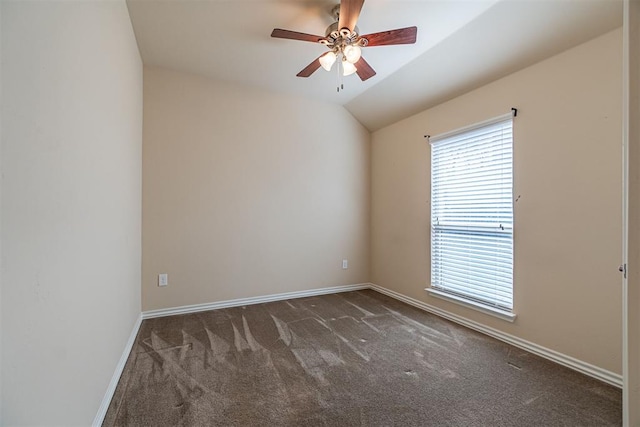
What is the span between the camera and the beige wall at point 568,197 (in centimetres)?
189

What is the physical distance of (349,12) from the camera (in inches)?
73.7

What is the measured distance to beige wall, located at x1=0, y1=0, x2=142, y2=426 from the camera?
79cm

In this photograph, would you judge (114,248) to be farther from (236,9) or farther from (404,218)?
(404,218)

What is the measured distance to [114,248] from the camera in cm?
184

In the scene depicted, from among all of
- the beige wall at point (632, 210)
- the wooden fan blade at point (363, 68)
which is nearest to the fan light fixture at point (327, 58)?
the wooden fan blade at point (363, 68)

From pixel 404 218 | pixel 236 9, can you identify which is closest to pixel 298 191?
pixel 404 218

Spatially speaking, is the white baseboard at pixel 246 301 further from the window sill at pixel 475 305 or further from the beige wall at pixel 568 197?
the beige wall at pixel 568 197

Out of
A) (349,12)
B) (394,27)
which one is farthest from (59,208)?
(394,27)

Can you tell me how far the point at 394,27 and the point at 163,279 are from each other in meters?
3.35

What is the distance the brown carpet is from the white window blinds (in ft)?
1.59

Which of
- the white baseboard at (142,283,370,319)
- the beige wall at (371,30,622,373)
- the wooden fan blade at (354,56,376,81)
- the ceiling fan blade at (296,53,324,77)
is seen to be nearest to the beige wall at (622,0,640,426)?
the beige wall at (371,30,622,373)

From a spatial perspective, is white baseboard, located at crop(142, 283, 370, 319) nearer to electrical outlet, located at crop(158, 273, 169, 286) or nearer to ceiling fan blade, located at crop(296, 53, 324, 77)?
electrical outlet, located at crop(158, 273, 169, 286)

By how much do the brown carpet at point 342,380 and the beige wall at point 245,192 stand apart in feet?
2.35

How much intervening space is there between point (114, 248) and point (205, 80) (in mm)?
2287
